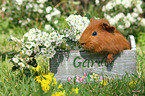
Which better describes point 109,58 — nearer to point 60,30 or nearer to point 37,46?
point 37,46

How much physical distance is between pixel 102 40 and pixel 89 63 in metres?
0.35

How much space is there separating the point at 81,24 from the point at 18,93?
1.12m

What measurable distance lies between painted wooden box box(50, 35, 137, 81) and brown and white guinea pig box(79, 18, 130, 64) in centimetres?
11

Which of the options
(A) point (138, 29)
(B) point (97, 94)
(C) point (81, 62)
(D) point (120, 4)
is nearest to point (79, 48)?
(C) point (81, 62)

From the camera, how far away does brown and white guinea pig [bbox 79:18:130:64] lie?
2.01 m

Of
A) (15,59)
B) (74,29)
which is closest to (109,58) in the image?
(74,29)

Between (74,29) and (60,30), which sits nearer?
(74,29)

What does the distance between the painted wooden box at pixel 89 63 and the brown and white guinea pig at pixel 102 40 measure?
0.35 ft

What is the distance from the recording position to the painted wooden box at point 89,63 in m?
2.17

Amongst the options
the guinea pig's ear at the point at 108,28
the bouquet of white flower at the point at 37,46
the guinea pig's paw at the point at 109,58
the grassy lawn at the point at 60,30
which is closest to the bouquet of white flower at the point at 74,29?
the grassy lawn at the point at 60,30

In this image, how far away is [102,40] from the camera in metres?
2.01

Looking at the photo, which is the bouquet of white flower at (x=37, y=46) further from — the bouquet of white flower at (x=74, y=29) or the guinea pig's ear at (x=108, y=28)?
the guinea pig's ear at (x=108, y=28)

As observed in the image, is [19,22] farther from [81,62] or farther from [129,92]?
[129,92]

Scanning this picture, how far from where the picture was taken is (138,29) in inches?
185
